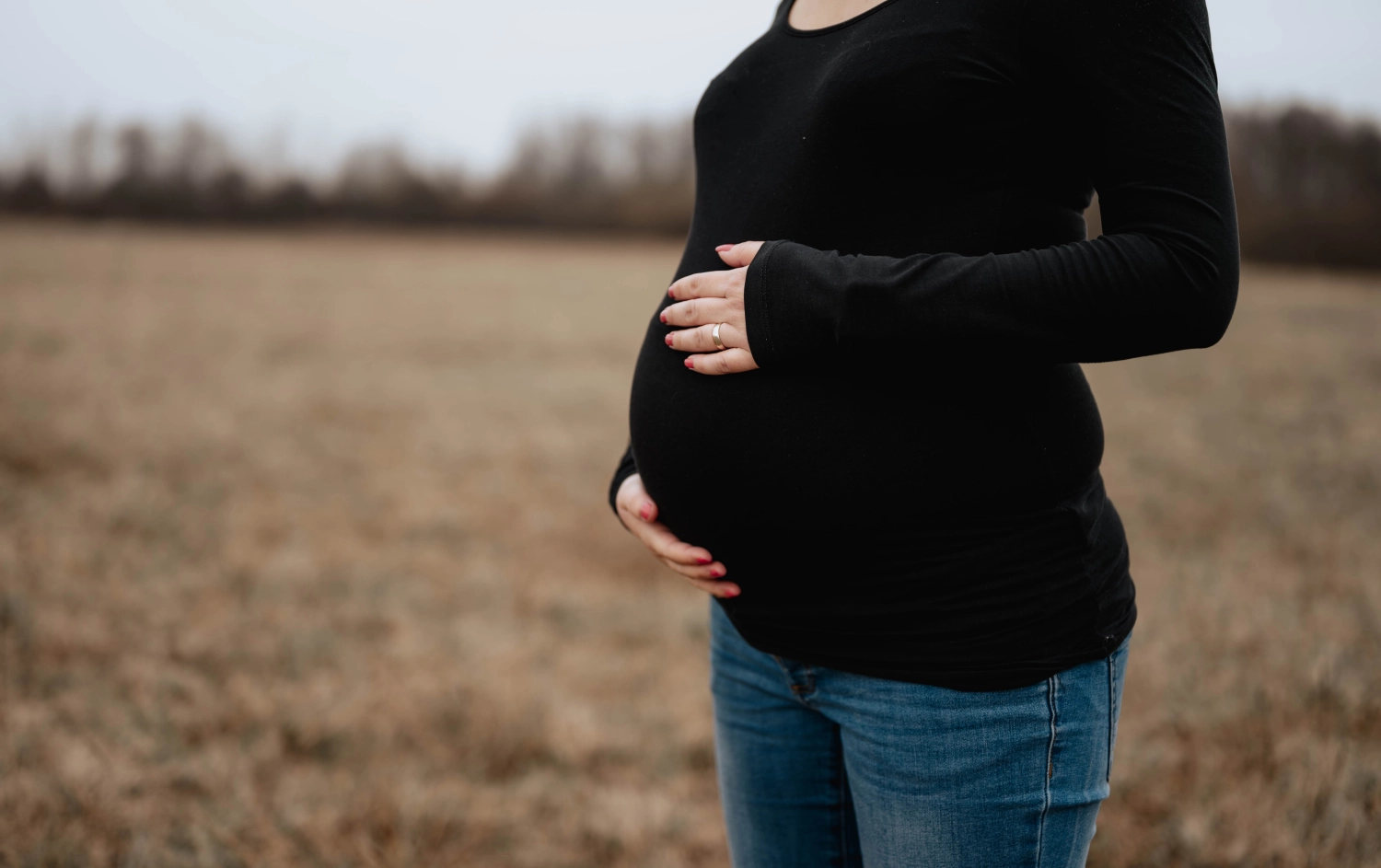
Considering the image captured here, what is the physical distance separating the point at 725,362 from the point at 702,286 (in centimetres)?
10

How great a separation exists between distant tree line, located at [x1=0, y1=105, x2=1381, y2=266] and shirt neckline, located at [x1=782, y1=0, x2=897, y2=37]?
83.6ft

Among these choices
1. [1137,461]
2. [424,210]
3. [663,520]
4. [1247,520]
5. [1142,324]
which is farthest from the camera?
[424,210]

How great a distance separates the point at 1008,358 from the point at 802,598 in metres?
0.33

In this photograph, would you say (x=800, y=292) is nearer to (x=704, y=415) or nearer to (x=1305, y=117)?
(x=704, y=415)

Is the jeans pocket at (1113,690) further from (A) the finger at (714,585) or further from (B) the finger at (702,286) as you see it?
(B) the finger at (702,286)

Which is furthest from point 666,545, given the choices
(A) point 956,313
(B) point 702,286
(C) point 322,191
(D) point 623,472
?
(C) point 322,191

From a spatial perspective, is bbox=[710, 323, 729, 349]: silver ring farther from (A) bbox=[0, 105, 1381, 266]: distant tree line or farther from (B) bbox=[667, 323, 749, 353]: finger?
(A) bbox=[0, 105, 1381, 266]: distant tree line

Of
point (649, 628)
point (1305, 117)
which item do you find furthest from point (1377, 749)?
point (1305, 117)

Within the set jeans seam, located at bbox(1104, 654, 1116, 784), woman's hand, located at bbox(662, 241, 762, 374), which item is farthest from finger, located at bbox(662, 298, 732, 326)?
jeans seam, located at bbox(1104, 654, 1116, 784)

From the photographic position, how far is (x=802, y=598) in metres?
0.86

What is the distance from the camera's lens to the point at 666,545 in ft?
3.20

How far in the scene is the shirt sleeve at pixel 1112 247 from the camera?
671mm

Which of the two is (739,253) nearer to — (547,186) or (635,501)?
(635,501)

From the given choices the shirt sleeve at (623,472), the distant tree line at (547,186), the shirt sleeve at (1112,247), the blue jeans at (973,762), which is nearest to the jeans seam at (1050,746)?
the blue jeans at (973,762)
